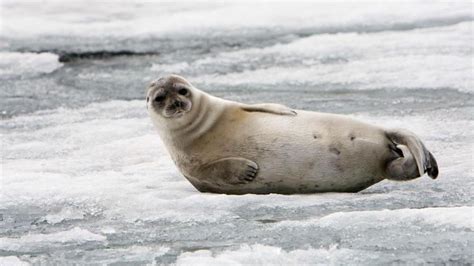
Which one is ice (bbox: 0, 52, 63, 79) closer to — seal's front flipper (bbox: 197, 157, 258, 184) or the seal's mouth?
the seal's mouth

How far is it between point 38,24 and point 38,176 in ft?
16.6

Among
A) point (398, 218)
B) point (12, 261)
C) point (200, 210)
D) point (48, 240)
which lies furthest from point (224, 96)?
point (12, 261)

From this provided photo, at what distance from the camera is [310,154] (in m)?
4.98

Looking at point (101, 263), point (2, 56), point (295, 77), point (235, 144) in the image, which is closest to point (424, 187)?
point (235, 144)

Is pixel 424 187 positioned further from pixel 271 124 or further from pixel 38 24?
pixel 38 24

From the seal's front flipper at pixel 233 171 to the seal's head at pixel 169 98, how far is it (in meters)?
0.35

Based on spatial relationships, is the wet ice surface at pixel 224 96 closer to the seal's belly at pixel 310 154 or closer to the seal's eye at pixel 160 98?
the seal's belly at pixel 310 154

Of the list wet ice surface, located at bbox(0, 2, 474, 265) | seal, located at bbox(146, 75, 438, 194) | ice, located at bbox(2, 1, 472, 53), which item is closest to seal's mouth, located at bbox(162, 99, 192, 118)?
seal, located at bbox(146, 75, 438, 194)

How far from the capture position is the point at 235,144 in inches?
200

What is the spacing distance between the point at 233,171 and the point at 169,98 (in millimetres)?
508

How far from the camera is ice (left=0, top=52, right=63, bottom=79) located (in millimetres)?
8983

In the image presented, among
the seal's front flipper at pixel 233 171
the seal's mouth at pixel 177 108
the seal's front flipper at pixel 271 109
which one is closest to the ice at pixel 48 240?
the seal's front flipper at pixel 233 171

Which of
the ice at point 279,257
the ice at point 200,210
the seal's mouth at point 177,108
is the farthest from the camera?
the seal's mouth at point 177,108

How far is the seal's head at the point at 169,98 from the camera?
517cm
